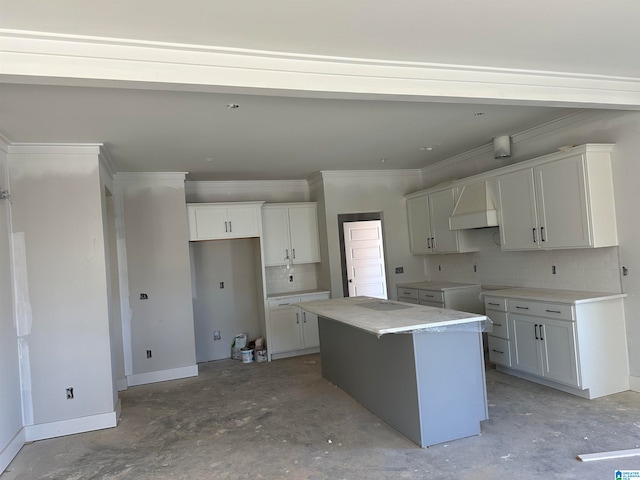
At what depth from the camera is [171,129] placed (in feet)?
12.1

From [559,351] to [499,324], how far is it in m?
0.73

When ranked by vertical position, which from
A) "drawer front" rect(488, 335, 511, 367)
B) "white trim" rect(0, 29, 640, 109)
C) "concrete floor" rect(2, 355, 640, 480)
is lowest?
"concrete floor" rect(2, 355, 640, 480)

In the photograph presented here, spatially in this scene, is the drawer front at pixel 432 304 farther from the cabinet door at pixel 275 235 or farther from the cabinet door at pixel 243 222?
the cabinet door at pixel 243 222

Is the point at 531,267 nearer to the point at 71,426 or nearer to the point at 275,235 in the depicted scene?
the point at 275,235

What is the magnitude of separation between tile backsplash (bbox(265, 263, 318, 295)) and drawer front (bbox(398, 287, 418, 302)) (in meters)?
1.30

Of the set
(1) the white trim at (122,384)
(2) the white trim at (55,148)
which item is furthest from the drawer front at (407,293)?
(2) the white trim at (55,148)

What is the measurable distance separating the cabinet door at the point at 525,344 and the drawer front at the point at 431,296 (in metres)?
1.26

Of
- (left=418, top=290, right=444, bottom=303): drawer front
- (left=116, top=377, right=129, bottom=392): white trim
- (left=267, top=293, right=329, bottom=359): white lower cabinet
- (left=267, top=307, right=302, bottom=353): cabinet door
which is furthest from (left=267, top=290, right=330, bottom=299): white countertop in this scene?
(left=116, top=377, right=129, bottom=392): white trim

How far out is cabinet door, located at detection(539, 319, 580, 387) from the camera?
3738 millimetres

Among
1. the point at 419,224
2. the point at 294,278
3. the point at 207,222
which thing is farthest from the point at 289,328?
the point at 419,224

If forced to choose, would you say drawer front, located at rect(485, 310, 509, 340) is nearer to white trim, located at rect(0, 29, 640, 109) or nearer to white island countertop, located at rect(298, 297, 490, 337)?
white island countertop, located at rect(298, 297, 490, 337)

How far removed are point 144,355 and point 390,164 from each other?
160 inches

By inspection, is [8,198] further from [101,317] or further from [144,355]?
[144,355]

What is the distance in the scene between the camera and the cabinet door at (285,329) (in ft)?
19.8
